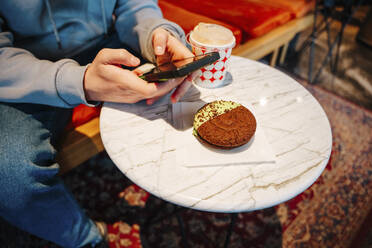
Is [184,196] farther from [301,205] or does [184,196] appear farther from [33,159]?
[301,205]

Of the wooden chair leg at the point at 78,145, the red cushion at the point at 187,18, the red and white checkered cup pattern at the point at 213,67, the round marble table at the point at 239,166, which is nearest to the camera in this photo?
the round marble table at the point at 239,166

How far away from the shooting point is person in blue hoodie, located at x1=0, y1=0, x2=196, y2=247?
2.36ft

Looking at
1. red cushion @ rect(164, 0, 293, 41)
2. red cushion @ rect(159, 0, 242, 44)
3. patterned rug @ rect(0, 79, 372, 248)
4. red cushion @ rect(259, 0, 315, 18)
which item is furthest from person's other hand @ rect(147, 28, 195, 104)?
red cushion @ rect(259, 0, 315, 18)

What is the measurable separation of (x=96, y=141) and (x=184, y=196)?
0.74m

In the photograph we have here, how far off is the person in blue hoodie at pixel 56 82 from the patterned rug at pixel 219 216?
0.23 meters

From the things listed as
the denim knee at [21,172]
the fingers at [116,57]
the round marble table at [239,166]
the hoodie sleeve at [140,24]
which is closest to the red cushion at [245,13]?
the hoodie sleeve at [140,24]

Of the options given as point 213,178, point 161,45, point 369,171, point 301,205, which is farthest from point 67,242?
point 369,171

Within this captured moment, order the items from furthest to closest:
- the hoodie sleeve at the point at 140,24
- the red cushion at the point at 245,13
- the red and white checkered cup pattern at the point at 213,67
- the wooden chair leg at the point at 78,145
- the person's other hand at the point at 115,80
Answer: the red cushion at the point at 245,13 → the wooden chair leg at the point at 78,145 → the hoodie sleeve at the point at 140,24 → the red and white checkered cup pattern at the point at 213,67 → the person's other hand at the point at 115,80

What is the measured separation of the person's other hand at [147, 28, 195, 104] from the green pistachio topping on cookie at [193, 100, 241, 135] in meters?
0.10

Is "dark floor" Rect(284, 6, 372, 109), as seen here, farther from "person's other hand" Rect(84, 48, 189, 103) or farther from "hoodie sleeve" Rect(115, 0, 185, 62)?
"person's other hand" Rect(84, 48, 189, 103)

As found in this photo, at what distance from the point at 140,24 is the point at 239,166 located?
0.70 m

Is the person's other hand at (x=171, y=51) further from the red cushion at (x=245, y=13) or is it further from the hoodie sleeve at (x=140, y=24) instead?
the red cushion at (x=245, y=13)

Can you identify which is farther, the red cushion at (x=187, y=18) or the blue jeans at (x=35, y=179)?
the red cushion at (x=187, y=18)

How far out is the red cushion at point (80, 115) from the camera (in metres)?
1.11
